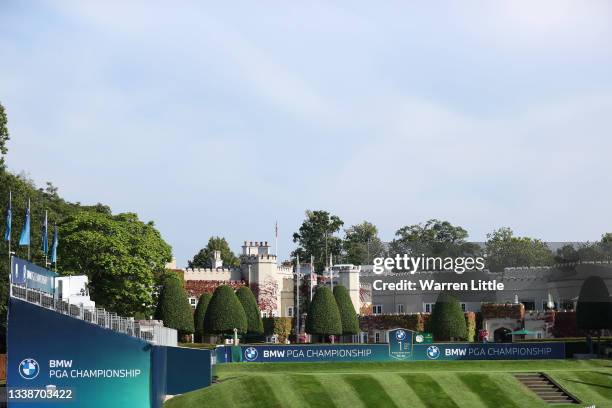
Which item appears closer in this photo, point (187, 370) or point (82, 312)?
point (82, 312)

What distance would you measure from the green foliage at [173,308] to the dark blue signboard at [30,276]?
46696 mm

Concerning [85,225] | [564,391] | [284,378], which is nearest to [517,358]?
[564,391]

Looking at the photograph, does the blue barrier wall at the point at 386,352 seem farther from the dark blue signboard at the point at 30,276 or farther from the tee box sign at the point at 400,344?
the dark blue signboard at the point at 30,276

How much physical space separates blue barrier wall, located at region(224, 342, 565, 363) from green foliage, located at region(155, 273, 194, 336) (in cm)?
1404

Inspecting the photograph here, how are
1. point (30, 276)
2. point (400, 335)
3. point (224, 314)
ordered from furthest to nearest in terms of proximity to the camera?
point (224, 314) < point (400, 335) < point (30, 276)

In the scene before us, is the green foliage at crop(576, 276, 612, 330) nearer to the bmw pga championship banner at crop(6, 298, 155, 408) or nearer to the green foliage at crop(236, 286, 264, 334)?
the green foliage at crop(236, 286, 264, 334)

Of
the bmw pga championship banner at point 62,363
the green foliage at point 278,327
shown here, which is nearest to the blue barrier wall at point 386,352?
the bmw pga championship banner at point 62,363

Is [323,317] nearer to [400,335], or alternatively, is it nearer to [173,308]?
[173,308]

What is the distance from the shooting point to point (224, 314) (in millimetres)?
112625

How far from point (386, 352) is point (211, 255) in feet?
321

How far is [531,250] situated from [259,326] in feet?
164

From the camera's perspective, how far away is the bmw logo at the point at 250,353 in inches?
3743

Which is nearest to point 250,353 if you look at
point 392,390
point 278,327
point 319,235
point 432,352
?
point 432,352

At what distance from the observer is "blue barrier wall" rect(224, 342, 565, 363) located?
313 ft
